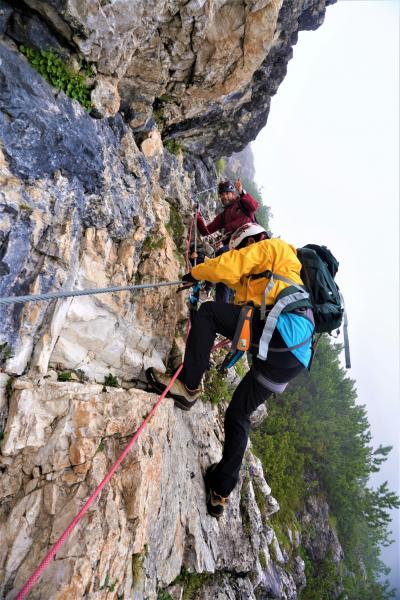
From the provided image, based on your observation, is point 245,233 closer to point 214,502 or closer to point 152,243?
point 152,243

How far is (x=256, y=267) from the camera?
4293mm

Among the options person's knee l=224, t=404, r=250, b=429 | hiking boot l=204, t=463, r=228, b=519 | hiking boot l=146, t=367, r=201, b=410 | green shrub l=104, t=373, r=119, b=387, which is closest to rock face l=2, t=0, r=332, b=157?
green shrub l=104, t=373, r=119, b=387

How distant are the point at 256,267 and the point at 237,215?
3.55 meters

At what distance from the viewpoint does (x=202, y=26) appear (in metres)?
5.40

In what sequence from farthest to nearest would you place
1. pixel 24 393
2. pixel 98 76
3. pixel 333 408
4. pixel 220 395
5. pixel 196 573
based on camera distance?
pixel 333 408, pixel 220 395, pixel 196 573, pixel 98 76, pixel 24 393

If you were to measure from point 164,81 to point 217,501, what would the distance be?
7.84 meters

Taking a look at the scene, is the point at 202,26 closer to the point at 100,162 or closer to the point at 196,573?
the point at 100,162

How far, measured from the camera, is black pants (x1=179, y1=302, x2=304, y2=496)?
4.26 meters

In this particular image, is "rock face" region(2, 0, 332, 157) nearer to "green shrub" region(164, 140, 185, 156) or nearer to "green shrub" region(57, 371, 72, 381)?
"green shrub" region(164, 140, 185, 156)

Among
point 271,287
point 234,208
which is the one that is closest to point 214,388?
point 271,287

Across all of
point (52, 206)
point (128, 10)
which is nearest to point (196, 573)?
point (52, 206)

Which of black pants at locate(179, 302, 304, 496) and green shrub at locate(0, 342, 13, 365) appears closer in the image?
green shrub at locate(0, 342, 13, 365)

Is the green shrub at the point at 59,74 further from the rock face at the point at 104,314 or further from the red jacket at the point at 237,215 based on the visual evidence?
the red jacket at the point at 237,215

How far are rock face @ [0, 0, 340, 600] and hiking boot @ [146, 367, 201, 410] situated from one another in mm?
241
